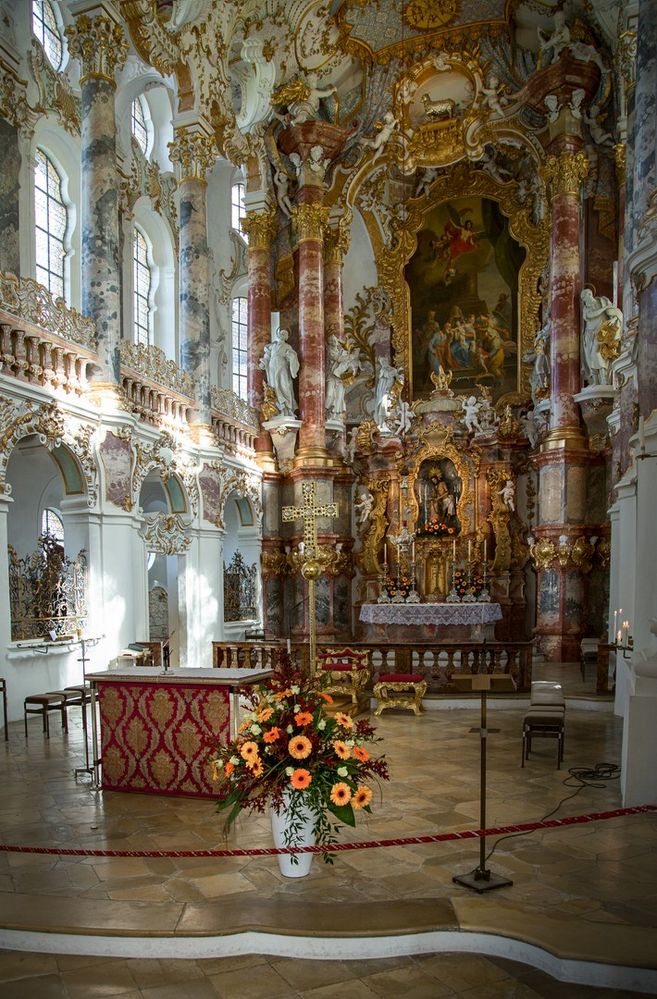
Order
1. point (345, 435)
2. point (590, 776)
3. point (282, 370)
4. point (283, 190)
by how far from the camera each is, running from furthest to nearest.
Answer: point (345, 435)
point (283, 190)
point (282, 370)
point (590, 776)

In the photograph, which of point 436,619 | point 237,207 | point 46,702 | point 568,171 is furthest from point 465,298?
point 46,702

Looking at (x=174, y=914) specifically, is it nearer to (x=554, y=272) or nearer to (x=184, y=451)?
(x=184, y=451)

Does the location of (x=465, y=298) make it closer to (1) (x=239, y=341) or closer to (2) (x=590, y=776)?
(1) (x=239, y=341)

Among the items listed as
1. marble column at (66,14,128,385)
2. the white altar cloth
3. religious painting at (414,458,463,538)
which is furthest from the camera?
religious painting at (414,458,463,538)

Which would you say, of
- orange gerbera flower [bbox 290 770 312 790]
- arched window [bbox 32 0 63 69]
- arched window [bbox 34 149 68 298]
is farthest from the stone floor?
arched window [bbox 32 0 63 69]

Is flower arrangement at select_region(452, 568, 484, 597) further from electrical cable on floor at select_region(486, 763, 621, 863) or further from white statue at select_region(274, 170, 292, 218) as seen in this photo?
electrical cable on floor at select_region(486, 763, 621, 863)

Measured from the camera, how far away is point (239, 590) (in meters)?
17.7

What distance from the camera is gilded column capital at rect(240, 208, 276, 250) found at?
19.0 meters

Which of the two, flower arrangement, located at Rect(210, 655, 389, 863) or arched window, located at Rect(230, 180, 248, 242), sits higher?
arched window, located at Rect(230, 180, 248, 242)

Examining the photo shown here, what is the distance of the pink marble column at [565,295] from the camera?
16703mm

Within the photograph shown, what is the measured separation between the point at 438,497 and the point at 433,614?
140 inches

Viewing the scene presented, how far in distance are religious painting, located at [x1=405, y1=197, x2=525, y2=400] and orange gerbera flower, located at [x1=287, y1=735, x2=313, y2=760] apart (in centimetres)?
1603

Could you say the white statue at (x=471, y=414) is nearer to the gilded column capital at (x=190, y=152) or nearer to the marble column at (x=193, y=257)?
the marble column at (x=193, y=257)

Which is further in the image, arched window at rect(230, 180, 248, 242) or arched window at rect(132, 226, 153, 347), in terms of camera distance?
arched window at rect(230, 180, 248, 242)
